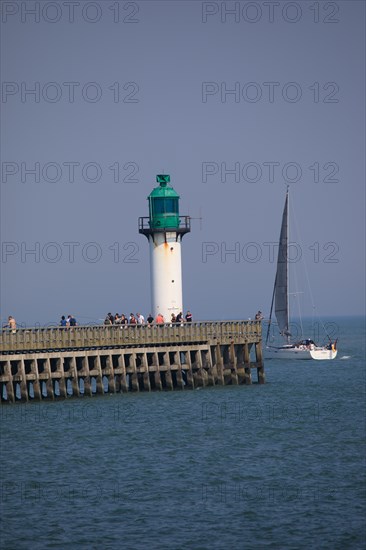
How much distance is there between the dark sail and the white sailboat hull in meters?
2.38

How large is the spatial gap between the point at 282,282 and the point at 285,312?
8.20 feet

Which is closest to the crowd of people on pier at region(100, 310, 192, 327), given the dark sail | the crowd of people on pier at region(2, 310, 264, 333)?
the crowd of people on pier at region(2, 310, 264, 333)

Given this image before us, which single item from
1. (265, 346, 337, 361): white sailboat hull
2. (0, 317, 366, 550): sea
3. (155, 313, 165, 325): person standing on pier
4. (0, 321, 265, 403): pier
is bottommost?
(0, 317, 366, 550): sea

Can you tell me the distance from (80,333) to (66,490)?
792 inches

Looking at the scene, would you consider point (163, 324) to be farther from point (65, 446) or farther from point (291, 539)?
point (291, 539)

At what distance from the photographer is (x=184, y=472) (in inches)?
1554

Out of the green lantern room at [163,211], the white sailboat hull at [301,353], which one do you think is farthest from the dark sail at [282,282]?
the green lantern room at [163,211]

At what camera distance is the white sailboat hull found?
97688 mm

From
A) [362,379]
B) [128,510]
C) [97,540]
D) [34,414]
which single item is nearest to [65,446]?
[34,414]

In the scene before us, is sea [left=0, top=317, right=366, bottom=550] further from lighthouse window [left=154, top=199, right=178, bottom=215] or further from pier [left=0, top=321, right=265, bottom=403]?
lighthouse window [left=154, top=199, right=178, bottom=215]

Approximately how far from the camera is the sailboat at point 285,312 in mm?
97250

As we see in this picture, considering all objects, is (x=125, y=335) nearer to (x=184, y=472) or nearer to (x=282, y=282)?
(x=184, y=472)

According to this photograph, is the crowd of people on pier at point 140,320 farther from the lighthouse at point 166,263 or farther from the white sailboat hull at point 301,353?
the white sailboat hull at point 301,353

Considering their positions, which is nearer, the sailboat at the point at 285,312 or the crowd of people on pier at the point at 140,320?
the crowd of people on pier at the point at 140,320
